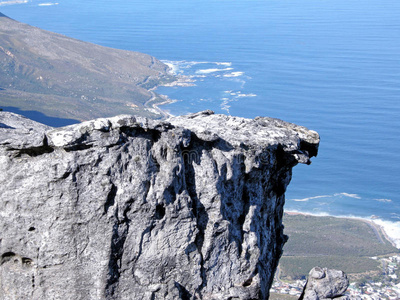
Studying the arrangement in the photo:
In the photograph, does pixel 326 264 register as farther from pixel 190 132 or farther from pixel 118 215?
pixel 118 215

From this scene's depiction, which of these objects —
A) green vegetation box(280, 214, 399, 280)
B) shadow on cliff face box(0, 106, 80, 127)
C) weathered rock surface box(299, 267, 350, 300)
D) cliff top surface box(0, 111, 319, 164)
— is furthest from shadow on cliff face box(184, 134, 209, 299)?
shadow on cliff face box(0, 106, 80, 127)

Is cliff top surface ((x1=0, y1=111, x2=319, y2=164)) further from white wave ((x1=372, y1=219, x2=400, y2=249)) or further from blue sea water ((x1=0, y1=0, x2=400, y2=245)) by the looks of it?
blue sea water ((x1=0, y1=0, x2=400, y2=245))

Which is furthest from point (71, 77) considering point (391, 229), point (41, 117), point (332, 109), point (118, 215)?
point (118, 215)

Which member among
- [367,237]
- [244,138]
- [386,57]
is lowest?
[367,237]

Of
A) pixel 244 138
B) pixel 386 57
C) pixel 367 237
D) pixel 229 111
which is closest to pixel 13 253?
pixel 244 138

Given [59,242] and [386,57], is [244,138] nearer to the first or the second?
[59,242]

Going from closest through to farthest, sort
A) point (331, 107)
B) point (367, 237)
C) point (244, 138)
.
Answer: point (244, 138), point (367, 237), point (331, 107)

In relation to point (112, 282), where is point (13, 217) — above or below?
above
